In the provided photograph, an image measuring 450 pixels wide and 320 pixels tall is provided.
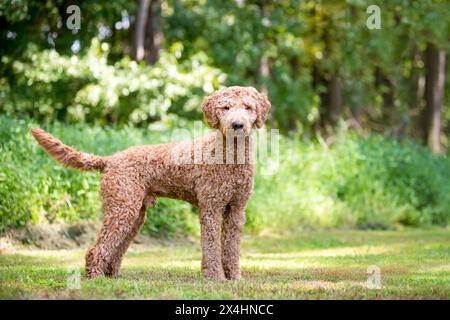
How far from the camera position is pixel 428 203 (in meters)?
14.9

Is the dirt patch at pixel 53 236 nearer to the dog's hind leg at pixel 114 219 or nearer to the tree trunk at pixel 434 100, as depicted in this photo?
the dog's hind leg at pixel 114 219

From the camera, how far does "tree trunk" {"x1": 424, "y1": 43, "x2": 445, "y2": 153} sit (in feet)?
62.7

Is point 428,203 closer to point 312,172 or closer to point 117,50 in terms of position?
point 312,172

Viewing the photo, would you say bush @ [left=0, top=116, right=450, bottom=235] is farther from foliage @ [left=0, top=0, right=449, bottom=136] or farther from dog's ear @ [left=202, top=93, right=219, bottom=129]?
dog's ear @ [left=202, top=93, right=219, bottom=129]

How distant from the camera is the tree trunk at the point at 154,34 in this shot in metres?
16.1

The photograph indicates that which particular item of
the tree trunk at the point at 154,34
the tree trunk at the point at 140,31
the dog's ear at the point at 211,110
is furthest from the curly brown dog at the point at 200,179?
the tree trunk at the point at 154,34

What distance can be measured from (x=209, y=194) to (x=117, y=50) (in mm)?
12038

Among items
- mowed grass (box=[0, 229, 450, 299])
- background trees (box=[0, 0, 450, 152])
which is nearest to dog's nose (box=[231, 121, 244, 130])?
mowed grass (box=[0, 229, 450, 299])

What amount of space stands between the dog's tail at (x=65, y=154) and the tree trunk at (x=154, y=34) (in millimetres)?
9541

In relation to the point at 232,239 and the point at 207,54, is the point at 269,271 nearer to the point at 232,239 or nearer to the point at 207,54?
the point at 232,239

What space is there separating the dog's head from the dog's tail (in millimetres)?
1102

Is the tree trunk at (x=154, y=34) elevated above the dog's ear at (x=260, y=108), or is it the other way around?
the tree trunk at (x=154, y=34)

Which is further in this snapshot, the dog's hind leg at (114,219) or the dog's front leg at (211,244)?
the dog's hind leg at (114,219)

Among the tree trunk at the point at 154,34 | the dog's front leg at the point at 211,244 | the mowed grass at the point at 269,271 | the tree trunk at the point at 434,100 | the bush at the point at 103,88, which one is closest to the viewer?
the mowed grass at the point at 269,271
